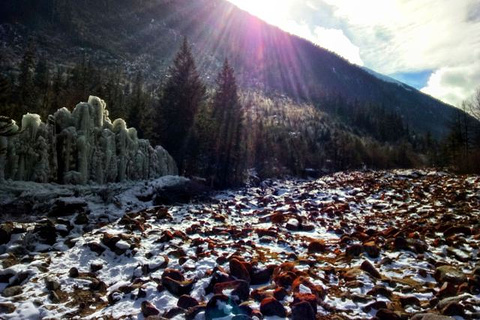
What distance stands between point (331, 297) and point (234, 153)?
2645 cm

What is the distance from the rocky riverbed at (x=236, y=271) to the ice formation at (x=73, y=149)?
4.02 metres

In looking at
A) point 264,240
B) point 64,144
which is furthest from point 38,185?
point 264,240

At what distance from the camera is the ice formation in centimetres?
1340

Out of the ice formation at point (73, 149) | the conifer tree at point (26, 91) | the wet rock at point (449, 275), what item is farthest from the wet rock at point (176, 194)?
the conifer tree at point (26, 91)

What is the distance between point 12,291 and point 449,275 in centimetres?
828

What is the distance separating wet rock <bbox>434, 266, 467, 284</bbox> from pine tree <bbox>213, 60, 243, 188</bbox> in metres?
24.2

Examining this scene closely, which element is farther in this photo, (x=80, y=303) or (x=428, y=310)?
(x=80, y=303)

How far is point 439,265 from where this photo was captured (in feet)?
23.0

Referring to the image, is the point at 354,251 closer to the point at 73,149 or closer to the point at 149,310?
the point at 149,310

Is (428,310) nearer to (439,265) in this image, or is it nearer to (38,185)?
(439,265)

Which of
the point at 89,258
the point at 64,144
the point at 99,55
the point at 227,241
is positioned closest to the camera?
the point at 89,258

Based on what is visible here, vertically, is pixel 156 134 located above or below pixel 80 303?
above

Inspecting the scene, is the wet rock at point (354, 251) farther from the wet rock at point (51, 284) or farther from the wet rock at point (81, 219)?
the wet rock at point (81, 219)

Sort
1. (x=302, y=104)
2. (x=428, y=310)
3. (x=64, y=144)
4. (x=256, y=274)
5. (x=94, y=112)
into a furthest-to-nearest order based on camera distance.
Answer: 1. (x=302, y=104)
2. (x=94, y=112)
3. (x=64, y=144)
4. (x=256, y=274)
5. (x=428, y=310)
